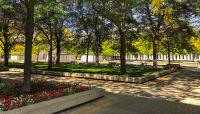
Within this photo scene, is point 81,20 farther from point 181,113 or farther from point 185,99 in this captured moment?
point 181,113

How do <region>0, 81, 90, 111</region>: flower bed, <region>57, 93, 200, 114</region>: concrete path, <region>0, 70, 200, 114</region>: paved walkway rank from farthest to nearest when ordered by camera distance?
<region>0, 70, 200, 114</region>: paved walkway < <region>57, 93, 200, 114</region>: concrete path < <region>0, 81, 90, 111</region>: flower bed

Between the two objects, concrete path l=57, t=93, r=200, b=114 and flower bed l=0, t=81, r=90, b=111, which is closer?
flower bed l=0, t=81, r=90, b=111

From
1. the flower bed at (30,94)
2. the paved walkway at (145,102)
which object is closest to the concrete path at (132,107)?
the paved walkway at (145,102)

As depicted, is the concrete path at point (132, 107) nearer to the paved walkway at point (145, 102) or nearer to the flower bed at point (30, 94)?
the paved walkway at point (145, 102)

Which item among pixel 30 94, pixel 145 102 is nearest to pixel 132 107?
pixel 145 102

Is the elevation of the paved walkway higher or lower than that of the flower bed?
lower

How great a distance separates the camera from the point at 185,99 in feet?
48.9

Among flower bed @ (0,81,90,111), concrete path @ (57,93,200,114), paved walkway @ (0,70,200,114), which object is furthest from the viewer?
paved walkway @ (0,70,200,114)

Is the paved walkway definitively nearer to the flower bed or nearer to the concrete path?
the concrete path

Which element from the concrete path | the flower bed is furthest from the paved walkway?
the flower bed

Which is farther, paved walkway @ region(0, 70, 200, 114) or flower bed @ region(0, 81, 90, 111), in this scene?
paved walkway @ region(0, 70, 200, 114)

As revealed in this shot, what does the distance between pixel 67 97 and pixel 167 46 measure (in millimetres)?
28064

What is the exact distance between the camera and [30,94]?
12.3 meters

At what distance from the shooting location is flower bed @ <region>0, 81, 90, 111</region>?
10086 mm
